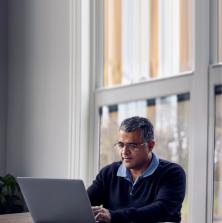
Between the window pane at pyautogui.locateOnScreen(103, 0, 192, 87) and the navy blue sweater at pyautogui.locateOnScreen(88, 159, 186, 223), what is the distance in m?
0.81

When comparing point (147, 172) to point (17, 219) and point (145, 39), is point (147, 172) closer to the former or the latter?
point (17, 219)

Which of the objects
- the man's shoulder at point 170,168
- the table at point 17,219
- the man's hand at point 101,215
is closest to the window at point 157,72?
the man's shoulder at point 170,168

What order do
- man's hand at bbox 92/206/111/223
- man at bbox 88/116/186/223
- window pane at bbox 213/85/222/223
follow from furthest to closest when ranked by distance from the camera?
window pane at bbox 213/85/222/223 → man at bbox 88/116/186/223 → man's hand at bbox 92/206/111/223

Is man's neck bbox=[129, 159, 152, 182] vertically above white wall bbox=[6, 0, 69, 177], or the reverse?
white wall bbox=[6, 0, 69, 177]

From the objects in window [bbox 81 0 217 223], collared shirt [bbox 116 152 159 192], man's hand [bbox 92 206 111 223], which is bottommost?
man's hand [bbox 92 206 111 223]

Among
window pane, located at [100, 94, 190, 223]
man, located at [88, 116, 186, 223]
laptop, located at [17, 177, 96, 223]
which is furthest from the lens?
window pane, located at [100, 94, 190, 223]

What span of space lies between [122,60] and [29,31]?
1017 millimetres

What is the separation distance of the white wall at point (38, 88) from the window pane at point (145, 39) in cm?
33

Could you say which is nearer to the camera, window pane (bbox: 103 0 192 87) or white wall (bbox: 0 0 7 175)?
window pane (bbox: 103 0 192 87)

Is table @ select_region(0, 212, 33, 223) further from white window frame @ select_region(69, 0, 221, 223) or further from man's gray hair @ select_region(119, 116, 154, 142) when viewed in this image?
white window frame @ select_region(69, 0, 221, 223)

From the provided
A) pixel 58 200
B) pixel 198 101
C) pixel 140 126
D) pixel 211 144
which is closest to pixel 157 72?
pixel 198 101

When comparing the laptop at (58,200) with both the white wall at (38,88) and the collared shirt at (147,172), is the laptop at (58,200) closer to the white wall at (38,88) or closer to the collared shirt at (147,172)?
the collared shirt at (147,172)

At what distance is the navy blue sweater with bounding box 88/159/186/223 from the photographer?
2.37 meters

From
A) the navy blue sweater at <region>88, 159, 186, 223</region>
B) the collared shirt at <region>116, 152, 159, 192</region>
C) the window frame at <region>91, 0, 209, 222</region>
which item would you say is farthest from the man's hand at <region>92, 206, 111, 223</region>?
the window frame at <region>91, 0, 209, 222</region>
